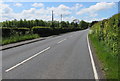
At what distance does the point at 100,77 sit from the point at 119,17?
5853 millimetres

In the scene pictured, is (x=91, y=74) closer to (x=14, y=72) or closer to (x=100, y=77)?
(x=100, y=77)

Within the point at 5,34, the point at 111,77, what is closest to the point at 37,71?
the point at 111,77

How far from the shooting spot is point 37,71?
852 cm

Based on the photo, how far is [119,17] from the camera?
12.2 meters

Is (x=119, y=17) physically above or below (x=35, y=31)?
above

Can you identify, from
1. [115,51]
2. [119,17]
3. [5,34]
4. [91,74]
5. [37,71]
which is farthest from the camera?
[5,34]

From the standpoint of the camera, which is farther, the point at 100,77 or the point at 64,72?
the point at 64,72

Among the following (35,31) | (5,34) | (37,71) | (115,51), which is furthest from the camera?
(35,31)

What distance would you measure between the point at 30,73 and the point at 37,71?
1.45 feet

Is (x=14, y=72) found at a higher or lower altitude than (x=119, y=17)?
lower

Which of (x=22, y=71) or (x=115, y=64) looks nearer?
(x=22, y=71)

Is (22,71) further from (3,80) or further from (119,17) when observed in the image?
(119,17)

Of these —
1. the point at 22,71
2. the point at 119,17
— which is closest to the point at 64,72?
the point at 22,71

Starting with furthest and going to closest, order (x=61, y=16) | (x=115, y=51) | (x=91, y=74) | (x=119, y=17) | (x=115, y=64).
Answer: (x=61, y=16) < (x=119, y=17) < (x=115, y=51) < (x=115, y=64) < (x=91, y=74)
